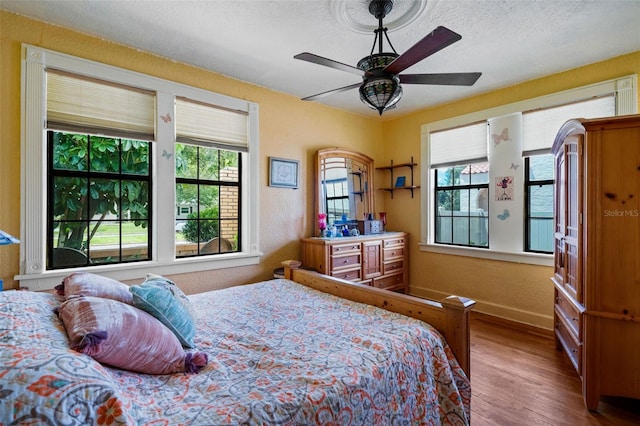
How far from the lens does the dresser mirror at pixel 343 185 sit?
161 inches

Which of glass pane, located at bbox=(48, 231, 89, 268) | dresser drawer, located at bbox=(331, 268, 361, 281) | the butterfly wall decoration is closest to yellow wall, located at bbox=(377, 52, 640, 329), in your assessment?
the butterfly wall decoration

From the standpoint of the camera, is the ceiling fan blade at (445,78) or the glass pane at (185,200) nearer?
the ceiling fan blade at (445,78)

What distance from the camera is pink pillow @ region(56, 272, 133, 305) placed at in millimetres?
1428

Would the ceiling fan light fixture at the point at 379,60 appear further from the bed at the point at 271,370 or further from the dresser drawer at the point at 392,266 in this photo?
the dresser drawer at the point at 392,266

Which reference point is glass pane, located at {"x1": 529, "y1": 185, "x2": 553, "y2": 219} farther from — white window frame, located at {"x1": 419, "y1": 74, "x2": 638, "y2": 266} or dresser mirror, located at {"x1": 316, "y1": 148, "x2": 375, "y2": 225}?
dresser mirror, located at {"x1": 316, "y1": 148, "x2": 375, "y2": 225}

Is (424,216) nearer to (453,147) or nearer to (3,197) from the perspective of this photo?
(453,147)

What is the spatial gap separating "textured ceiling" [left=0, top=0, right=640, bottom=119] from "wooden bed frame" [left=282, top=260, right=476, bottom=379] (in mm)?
1940

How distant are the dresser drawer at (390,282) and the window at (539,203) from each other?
1613 mm

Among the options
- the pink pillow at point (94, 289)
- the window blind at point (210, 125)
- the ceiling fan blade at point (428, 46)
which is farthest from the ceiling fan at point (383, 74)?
the window blind at point (210, 125)

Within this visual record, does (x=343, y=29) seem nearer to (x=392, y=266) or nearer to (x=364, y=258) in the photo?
(x=364, y=258)

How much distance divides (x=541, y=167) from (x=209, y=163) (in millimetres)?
3638

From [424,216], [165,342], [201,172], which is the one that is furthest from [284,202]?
[165,342]

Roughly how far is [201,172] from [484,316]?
3.69 metres

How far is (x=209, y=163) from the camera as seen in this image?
332 cm
